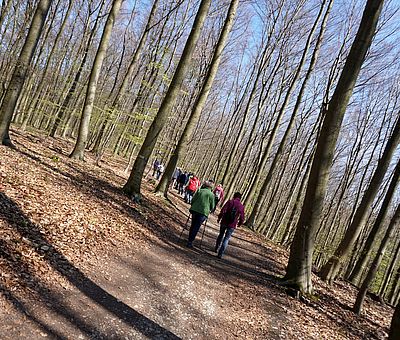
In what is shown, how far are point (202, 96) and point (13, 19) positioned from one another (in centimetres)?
1607

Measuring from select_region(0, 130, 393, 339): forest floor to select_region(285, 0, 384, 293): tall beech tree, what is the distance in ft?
2.43

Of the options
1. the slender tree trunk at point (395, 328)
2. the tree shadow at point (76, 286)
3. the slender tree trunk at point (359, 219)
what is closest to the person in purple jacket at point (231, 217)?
the slender tree trunk at point (359, 219)

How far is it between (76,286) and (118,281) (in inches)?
31.9

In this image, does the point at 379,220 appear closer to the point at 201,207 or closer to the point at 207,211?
the point at 207,211

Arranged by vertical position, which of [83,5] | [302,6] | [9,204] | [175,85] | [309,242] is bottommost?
[9,204]

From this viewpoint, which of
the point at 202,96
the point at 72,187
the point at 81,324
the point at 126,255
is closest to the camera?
the point at 81,324

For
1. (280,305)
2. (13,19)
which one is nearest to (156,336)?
(280,305)

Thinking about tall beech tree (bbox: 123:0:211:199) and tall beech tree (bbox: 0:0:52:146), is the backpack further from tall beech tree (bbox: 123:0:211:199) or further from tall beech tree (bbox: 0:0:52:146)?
tall beech tree (bbox: 0:0:52:146)

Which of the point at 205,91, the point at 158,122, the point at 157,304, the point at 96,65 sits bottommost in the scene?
the point at 157,304

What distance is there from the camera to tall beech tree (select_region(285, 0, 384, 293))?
7.77 m

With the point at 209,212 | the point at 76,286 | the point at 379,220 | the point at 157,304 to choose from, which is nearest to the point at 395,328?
the point at 157,304

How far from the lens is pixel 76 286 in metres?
4.63

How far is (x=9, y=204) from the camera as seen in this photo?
229 inches

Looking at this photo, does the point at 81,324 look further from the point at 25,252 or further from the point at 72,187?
the point at 72,187
